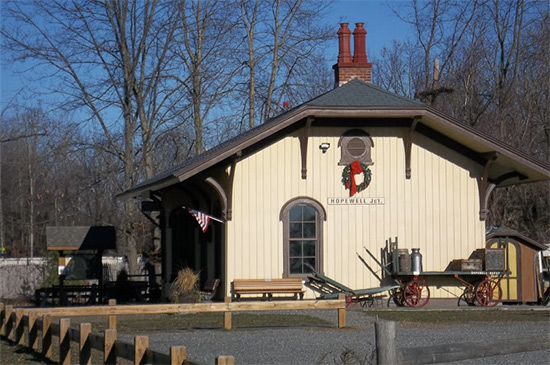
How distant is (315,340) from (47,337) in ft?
14.3

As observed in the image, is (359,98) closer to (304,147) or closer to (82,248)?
(304,147)

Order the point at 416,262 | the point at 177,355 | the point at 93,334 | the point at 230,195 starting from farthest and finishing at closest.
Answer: the point at 416,262 → the point at 230,195 → the point at 93,334 → the point at 177,355

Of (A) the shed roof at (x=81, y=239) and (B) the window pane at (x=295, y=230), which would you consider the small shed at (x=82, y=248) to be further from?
(B) the window pane at (x=295, y=230)

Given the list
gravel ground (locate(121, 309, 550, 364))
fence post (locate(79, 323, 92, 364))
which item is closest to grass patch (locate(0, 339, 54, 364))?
gravel ground (locate(121, 309, 550, 364))

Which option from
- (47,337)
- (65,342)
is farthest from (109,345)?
(47,337)

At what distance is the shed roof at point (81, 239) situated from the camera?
29.5m

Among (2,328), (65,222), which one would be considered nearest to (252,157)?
(2,328)

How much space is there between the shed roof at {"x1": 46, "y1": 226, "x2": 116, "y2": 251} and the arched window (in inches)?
343

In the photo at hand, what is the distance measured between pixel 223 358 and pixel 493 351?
3616 millimetres

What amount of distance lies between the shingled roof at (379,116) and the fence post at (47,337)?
24.0 ft

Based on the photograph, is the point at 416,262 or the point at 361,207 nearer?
the point at 416,262

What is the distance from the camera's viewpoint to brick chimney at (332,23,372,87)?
2589cm

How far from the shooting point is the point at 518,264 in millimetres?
25109

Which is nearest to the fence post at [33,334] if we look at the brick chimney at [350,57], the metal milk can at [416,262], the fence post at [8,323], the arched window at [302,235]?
the fence post at [8,323]
